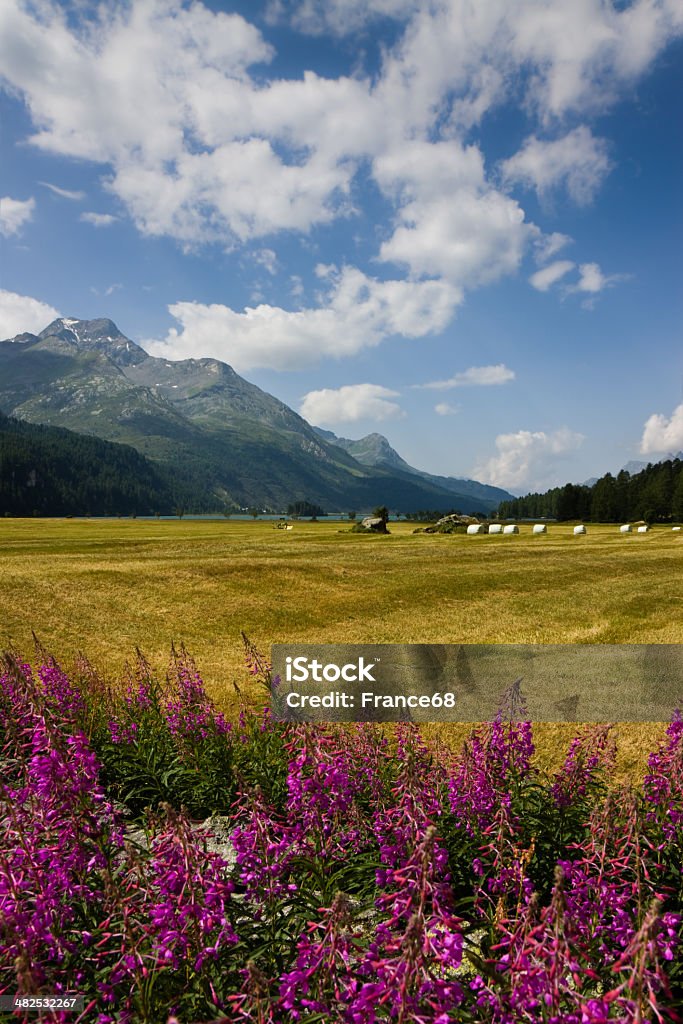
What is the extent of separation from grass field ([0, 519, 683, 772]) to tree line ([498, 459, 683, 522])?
99703 millimetres

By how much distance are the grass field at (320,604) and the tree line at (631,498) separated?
99.7 metres

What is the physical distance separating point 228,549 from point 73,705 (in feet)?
139

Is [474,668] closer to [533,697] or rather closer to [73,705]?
[533,697]

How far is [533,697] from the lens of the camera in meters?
15.0

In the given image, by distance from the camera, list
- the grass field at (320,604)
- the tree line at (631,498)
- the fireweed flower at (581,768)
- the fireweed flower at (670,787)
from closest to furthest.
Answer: the fireweed flower at (670,787) < the fireweed flower at (581,768) < the grass field at (320,604) < the tree line at (631,498)

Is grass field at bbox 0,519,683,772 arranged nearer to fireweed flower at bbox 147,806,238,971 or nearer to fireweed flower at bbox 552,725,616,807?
fireweed flower at bbox 552,725,616,807

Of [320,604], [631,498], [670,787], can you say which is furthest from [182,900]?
[631,498]

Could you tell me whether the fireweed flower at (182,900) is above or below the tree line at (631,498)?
below

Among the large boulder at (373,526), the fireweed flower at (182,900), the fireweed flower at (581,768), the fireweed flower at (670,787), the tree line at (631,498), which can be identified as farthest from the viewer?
the tree line at (631,498)

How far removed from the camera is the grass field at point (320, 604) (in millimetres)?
21266

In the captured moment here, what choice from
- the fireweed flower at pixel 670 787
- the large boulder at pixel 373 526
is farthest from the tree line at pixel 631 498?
the fireweed flower at pixel 670 787

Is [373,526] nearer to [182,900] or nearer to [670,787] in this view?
[670,787]

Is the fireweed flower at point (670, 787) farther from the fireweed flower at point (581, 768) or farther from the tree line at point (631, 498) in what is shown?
the tree line at point (631, 498)

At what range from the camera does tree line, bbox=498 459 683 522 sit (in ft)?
437
